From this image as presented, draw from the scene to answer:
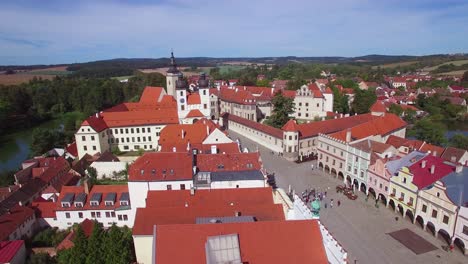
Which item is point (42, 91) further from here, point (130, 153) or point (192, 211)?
point (192, 211)

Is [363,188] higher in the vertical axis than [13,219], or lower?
lower

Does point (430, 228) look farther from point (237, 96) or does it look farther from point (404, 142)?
point (237, 96)

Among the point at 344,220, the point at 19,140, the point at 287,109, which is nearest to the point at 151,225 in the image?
the point at 344,220

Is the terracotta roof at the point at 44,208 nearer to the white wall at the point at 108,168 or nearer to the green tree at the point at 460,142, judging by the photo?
the white wall at the point at 108,168

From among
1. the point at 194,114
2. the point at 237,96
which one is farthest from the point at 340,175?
the point at 237,96

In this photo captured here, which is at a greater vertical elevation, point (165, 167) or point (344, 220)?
point (165, 167)

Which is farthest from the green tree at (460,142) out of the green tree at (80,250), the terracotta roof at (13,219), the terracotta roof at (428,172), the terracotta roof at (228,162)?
the terracotta roof at (13,219)
